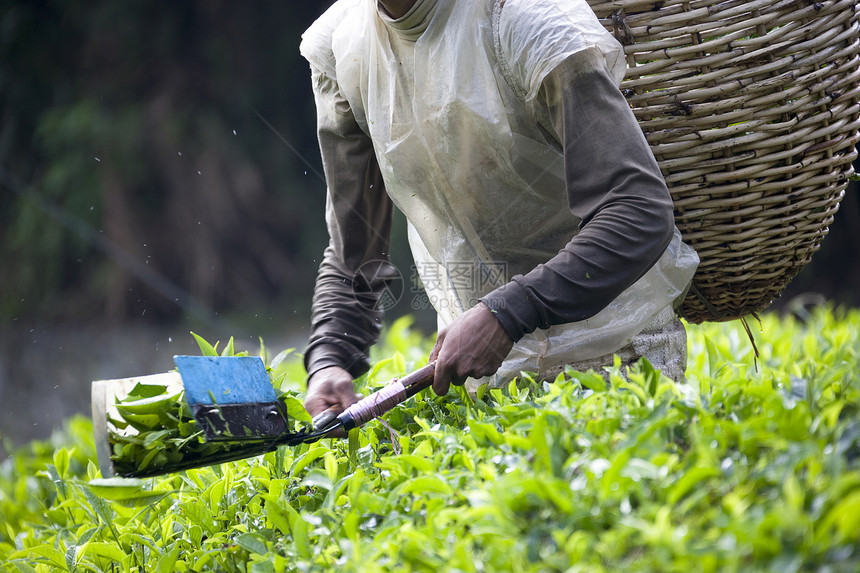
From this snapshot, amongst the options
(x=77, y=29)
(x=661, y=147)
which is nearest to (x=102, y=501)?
(x=661, y=147)

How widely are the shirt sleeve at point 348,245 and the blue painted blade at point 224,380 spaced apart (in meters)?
0.39

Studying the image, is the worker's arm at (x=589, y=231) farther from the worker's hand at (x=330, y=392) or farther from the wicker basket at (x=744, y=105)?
the worker's hand at (x=330, y=392)

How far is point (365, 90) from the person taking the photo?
6.31 ft

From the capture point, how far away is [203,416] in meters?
1.47

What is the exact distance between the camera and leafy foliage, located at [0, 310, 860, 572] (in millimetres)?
912

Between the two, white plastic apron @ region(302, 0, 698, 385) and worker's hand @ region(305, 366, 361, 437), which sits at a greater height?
white plastic apron @ region(302, 0, 698, 385)

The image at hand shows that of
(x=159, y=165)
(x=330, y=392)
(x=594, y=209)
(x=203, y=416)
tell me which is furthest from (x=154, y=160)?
(x=594, y=209)

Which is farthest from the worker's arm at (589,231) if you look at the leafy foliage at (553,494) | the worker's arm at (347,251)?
the worker's arm at (347,251)

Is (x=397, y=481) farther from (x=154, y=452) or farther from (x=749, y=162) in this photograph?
(x=749, y=162)

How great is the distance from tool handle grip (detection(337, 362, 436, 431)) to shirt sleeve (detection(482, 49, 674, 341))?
22cm

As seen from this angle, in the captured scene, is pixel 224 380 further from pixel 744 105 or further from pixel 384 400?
pixel 744 105

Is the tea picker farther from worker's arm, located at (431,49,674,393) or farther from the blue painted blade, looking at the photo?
worker's arm, located at (431,49,674,393)

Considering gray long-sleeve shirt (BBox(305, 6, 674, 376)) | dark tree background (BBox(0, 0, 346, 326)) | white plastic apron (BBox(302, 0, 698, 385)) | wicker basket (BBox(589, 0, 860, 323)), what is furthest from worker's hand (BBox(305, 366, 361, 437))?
dark tree background (BBox(0, 0, 346, 326))

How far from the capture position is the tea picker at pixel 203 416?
1.47 m
